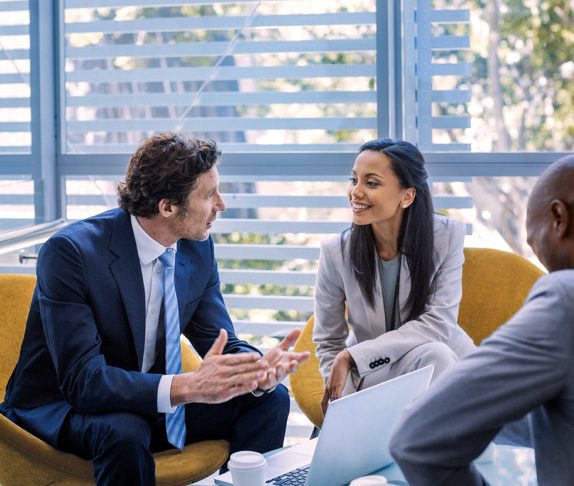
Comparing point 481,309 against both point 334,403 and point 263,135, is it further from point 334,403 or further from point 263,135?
point 334,403

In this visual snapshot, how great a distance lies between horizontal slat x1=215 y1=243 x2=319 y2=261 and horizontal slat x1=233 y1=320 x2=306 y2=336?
0.93 feet

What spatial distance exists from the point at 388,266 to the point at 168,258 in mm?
791

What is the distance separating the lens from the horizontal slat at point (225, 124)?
3.81m

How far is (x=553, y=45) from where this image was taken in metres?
3.68

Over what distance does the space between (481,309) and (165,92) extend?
1.69 metres

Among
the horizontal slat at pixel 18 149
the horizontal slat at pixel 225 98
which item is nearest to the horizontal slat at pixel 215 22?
the horizontal slat at pixel 225 98

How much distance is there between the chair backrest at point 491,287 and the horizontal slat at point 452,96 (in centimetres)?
76

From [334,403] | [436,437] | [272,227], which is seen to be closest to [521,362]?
[436,437]

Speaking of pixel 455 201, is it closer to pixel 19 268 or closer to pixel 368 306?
pixel 368 306

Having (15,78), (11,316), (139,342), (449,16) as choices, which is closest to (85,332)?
(139,342)

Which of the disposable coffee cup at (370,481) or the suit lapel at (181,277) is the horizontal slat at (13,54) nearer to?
the suit lapel at (181,277)

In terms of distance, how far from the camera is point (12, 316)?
2.86 meters

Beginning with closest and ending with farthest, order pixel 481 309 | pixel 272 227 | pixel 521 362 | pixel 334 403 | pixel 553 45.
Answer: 1. pixel 521 362
2. pixel 334 403
3. pixel 481 309
4. pixel 553 45
5. pixel 272 227

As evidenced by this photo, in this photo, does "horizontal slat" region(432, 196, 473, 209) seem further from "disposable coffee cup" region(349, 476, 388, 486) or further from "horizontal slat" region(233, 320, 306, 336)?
"disposable coffee cup" region(349, 476, 388, 486)
